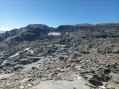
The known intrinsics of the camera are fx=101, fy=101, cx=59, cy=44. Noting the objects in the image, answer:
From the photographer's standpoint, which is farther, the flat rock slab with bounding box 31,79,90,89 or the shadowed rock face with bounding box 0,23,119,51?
the shadowed rock face with bounding box 0,23,119,51

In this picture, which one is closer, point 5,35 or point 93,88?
point 93,88

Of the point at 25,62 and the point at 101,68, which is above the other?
the point at 101,68

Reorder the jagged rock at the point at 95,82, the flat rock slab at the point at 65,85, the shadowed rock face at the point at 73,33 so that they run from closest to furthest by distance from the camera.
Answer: the flat rock slab at the point at 65,85
the jagged rock at the point at 95,82
the shadowed rock face at the point at 73,33

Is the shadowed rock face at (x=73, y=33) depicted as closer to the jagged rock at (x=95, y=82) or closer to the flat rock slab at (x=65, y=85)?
the jagged rock at (x=95, y=82)

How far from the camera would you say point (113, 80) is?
8539 mm

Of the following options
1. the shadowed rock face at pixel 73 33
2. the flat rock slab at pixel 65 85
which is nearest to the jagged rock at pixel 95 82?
the flat rock slab at pixel 65 85

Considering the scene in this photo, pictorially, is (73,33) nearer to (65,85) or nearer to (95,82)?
(95,82)

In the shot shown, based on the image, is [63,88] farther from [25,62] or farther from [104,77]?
[25,62]

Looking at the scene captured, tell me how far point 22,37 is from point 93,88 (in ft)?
244

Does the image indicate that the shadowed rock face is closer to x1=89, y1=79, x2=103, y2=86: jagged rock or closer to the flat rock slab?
x1=89, y1=79, x2=103, y2=86: jagged rock

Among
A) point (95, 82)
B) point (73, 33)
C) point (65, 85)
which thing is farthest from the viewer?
point (73, 33)

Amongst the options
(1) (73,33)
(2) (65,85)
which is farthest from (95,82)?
(1) (73,33)

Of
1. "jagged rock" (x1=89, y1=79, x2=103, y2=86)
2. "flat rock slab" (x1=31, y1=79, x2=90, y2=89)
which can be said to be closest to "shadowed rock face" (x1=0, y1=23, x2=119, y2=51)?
"jagged rock" (x1=89, y1=79, x2=103, y2=86)

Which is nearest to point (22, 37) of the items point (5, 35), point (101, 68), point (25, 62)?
point (5, 35)
